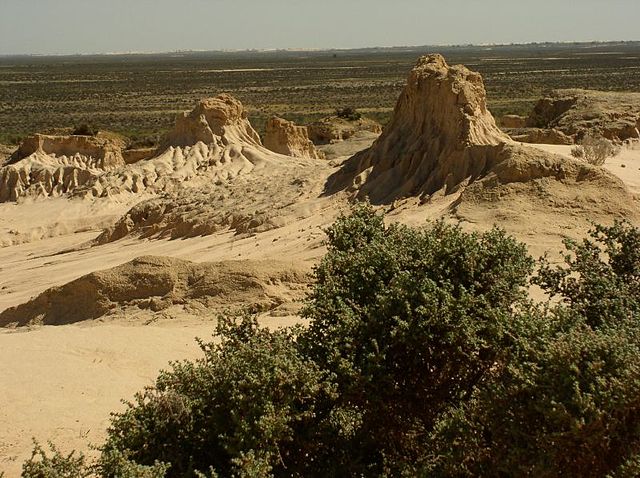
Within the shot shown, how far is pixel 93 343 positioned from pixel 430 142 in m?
9.27

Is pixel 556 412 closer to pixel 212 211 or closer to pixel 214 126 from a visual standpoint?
pixel 212 211

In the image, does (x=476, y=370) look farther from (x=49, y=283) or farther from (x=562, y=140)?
(x=562, y=140)

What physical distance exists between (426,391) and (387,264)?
54.3 inches

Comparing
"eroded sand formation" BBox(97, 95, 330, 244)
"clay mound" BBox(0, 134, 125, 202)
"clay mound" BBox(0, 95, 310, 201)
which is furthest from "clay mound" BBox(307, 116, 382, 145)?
"eroded sand formation" BBox(97, 95, 330, 244)

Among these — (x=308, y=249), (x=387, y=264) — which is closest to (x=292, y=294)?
(x=308, y=249)

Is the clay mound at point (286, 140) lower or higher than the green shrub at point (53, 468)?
lower

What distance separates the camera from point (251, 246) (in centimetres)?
1723

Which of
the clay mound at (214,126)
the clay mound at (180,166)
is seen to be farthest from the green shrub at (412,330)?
the clay mound at (214,126)

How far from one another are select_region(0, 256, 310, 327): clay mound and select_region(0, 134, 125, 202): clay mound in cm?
1472

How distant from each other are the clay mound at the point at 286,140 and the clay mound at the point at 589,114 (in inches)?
380

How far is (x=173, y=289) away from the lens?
44.6ft

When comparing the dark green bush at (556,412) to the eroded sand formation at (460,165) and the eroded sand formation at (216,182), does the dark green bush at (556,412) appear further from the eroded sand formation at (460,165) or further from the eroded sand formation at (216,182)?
→ the eroded sand formation at (216,182)

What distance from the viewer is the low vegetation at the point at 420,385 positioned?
5.68 meters

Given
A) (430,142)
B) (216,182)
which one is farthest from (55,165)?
(430,142)
